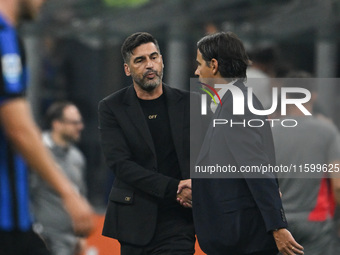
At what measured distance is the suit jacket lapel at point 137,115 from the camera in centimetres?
476

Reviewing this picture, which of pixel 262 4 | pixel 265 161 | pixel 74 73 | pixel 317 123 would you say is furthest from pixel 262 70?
pixel 74 73

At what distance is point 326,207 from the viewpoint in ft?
17.4

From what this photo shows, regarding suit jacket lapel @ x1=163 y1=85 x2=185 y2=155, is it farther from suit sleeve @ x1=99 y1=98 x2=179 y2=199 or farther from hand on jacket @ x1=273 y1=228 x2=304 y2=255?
hand on jacket @ x1=273 y1=228 x2=304 y2=255

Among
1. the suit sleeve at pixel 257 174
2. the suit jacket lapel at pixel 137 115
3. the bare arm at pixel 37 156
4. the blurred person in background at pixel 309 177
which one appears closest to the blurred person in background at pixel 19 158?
the bare arm at pixel 37 156

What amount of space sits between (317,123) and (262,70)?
1064 millimetres

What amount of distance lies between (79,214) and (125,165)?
71.0 inches

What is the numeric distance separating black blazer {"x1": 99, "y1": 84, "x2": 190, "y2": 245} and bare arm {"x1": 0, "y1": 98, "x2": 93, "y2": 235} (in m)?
1.72

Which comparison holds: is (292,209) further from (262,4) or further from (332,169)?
(262,4)

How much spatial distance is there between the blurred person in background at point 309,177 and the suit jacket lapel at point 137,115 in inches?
37.0

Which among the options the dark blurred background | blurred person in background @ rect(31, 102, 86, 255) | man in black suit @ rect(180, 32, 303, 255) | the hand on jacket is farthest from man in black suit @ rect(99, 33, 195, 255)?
the dark blurred background

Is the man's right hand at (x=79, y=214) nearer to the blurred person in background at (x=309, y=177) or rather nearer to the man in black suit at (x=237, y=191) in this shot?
the man in black suit at (x=237, y=191)

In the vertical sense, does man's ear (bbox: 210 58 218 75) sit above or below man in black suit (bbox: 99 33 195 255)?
above

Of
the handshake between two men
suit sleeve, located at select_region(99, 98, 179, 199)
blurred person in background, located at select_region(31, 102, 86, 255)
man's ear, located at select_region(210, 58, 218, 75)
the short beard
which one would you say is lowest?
blurred person in background, located at select_region(31, 102, 86, 255)

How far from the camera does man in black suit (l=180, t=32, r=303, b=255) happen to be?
395 centimetres
